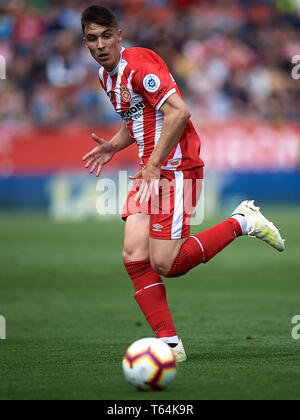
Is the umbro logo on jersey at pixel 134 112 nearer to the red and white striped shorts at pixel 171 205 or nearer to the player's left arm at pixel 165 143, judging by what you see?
the player's left arm at pixel 165 143

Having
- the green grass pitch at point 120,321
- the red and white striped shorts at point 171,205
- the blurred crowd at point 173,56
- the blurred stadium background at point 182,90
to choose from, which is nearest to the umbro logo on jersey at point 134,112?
the red and white striped shorts at point 171,205

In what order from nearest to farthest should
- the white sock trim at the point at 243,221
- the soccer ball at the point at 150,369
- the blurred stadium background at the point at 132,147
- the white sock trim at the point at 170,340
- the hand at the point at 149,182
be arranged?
the soccer ball at the point at 150,369 < the hand at the point at 149,182 < the white sock trim at the point at 170,340 < the white sock trim at the point at 243,221 < the blurred stadium background at the point at 132,147

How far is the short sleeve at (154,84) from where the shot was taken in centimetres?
527

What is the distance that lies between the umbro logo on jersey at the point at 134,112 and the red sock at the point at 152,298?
102cm

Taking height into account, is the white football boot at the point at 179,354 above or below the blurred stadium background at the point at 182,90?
below

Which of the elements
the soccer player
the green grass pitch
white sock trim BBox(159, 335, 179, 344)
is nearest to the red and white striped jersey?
the soccer player

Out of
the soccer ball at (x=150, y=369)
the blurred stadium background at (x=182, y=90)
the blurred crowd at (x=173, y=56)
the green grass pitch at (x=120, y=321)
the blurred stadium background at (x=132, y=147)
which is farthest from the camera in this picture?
the blurred crowd at (x=173, y=56)

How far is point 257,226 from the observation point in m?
5.83

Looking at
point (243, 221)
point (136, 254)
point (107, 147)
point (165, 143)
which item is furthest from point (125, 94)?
point (243, 221)

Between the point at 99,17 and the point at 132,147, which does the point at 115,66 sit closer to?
the point at 99,17

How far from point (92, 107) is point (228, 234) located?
14.9 meters

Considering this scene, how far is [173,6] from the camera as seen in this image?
891 inches

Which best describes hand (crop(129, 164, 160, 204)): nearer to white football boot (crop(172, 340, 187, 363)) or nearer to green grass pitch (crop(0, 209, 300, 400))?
white football boot (crop(172, 340, 187, 363))
